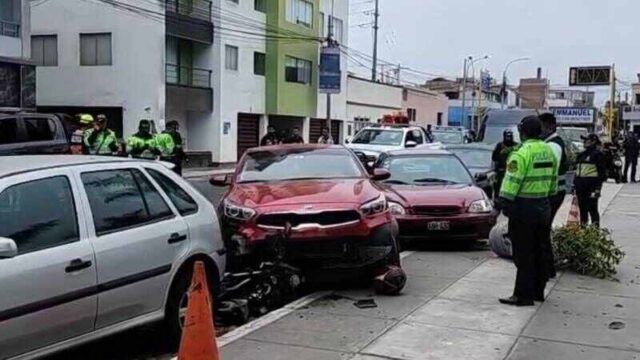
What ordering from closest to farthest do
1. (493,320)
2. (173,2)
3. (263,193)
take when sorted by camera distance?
(493,320) → (263,193) → (173,2)

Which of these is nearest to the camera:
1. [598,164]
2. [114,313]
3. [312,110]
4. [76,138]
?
[114,313]

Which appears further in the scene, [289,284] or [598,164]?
[598,164]

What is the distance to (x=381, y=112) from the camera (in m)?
61.6

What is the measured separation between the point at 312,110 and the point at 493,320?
42083mm

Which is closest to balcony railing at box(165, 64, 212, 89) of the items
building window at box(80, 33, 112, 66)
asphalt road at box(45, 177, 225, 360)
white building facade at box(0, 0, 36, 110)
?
building window at box(80, 33, 112, 66)

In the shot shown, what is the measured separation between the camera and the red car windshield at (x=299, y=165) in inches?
363

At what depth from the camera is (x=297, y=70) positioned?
46.2m

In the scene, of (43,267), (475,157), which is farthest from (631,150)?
(43,267)

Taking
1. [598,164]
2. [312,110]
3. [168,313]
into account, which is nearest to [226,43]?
[312,110]

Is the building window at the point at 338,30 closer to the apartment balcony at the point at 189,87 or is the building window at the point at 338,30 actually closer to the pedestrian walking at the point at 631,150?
the apartment balcony at the point at 189,87

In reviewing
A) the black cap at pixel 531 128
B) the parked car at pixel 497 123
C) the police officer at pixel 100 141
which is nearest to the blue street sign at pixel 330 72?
the parked car at pixel 497 123

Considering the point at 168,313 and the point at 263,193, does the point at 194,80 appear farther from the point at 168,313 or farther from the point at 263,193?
the point at 168,313

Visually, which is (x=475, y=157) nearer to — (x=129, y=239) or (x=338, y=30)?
(x=129, y=239)

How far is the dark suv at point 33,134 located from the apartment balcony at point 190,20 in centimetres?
2161
